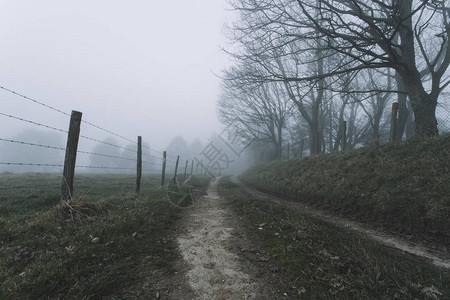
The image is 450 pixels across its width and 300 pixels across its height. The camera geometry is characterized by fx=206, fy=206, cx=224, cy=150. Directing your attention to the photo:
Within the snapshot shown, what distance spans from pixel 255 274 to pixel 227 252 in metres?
0.82

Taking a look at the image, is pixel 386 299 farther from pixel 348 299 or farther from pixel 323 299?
pixel 323 299

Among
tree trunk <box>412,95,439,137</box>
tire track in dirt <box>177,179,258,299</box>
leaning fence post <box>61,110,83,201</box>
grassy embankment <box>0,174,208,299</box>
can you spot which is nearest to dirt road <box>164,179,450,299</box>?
tire track in dirt <box>177,179,258,299</box>

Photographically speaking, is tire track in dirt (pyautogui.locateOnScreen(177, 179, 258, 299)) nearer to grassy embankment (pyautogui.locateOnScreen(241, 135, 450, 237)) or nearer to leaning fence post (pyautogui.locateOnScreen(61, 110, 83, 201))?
leaning fence post (pyautogui.locateOnScreen(61, 110, 83, 201))

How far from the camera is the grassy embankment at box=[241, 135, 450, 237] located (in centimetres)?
450

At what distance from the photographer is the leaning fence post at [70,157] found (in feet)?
16.1

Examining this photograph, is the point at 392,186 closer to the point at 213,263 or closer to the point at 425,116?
the point at 425,116

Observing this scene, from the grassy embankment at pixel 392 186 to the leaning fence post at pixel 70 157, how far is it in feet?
25.0

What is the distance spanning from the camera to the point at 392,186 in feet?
18.7

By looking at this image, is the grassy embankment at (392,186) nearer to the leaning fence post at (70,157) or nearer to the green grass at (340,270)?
the green grass at (340,270)

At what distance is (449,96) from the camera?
16.0 m

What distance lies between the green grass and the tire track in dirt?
551 mm

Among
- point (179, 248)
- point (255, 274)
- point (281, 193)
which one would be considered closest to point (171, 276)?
point (179, 248)

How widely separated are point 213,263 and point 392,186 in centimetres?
549

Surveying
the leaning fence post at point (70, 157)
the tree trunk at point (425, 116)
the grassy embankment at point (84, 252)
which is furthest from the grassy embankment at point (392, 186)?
the leaning fence post at point (70, 157)
